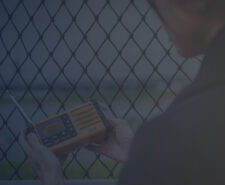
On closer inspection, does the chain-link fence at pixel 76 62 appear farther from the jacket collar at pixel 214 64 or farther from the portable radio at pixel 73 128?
the jacket collar at pixel 214 64

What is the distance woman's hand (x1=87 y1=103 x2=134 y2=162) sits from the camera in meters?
0.80

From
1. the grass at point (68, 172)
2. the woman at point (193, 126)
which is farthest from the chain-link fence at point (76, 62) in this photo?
the woman at point (193, 126)

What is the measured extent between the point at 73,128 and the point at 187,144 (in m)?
0.42

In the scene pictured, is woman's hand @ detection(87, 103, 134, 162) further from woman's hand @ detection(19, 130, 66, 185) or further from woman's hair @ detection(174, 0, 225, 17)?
woman's hair @ detection(174, 0, 225, 17)

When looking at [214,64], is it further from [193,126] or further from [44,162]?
[44,162]

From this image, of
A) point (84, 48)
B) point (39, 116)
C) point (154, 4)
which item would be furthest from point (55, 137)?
point (84, 48)

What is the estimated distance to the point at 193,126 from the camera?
1.29 feet

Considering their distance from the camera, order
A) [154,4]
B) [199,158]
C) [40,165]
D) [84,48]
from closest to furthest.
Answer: [199,158]
[154,4]
[40,165]
[84,48]

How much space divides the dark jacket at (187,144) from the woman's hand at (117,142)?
1.24 feet

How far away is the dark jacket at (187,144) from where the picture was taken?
0.39 metres

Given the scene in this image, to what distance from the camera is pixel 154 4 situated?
1.70ft

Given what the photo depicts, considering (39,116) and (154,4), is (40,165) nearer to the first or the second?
(154,4)

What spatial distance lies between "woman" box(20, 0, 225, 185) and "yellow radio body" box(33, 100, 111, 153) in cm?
34

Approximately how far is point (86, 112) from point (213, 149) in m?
0.44
